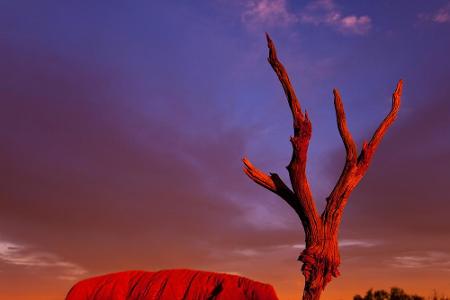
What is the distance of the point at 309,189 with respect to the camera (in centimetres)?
1441

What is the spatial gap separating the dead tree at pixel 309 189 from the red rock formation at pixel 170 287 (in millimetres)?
8252

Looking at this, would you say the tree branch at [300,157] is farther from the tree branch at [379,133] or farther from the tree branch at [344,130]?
the tree branch at [379,133]

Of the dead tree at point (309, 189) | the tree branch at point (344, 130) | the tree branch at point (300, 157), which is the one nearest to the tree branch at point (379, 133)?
the dead tree at point (309, 189)

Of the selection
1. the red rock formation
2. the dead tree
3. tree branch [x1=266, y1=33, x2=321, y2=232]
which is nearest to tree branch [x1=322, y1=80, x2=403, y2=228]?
the dead tree

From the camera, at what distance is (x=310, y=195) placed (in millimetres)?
14398

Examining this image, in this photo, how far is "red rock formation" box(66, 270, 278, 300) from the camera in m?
22.3

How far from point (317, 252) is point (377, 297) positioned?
1713cm

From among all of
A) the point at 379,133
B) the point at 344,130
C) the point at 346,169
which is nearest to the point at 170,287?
the point at 346,169

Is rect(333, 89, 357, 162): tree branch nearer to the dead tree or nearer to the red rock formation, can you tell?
the dead tree

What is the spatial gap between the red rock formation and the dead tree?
8252 millimetres

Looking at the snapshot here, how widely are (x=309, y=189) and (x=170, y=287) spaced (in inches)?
503

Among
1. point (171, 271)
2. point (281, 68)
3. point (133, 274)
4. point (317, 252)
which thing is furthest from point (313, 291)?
point (133, 274)

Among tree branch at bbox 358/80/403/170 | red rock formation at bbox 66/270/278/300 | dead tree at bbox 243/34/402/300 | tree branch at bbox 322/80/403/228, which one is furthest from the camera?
red rock formation at bbox 66/270/278/300

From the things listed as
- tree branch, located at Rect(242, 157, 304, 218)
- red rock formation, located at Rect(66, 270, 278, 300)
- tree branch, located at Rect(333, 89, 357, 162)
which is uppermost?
tree branch, located at Rect(333, 89, 357, 162)
